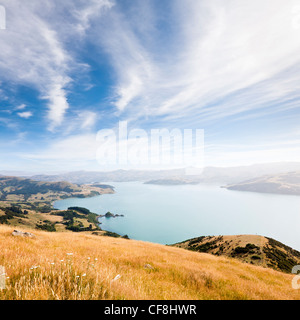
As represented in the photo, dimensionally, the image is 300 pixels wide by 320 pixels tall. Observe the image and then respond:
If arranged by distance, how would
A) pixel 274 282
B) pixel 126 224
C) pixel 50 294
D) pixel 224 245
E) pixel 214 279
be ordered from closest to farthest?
pixel 50 294 < pixel 214 279 < pixel 274 282 < pixel 224 245 < pixel 126 224

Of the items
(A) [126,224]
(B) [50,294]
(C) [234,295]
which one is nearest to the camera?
(B) [50,294]

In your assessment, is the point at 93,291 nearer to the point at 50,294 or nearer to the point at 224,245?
the point at 50,294

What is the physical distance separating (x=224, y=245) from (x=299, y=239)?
527ft

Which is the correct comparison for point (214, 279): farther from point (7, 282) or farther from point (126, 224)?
point (126, 224)

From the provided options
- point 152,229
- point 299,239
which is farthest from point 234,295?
point 299,239

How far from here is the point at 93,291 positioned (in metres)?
3.01

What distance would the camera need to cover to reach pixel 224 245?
5916 centimetres

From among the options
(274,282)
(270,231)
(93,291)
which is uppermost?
(93,291)
